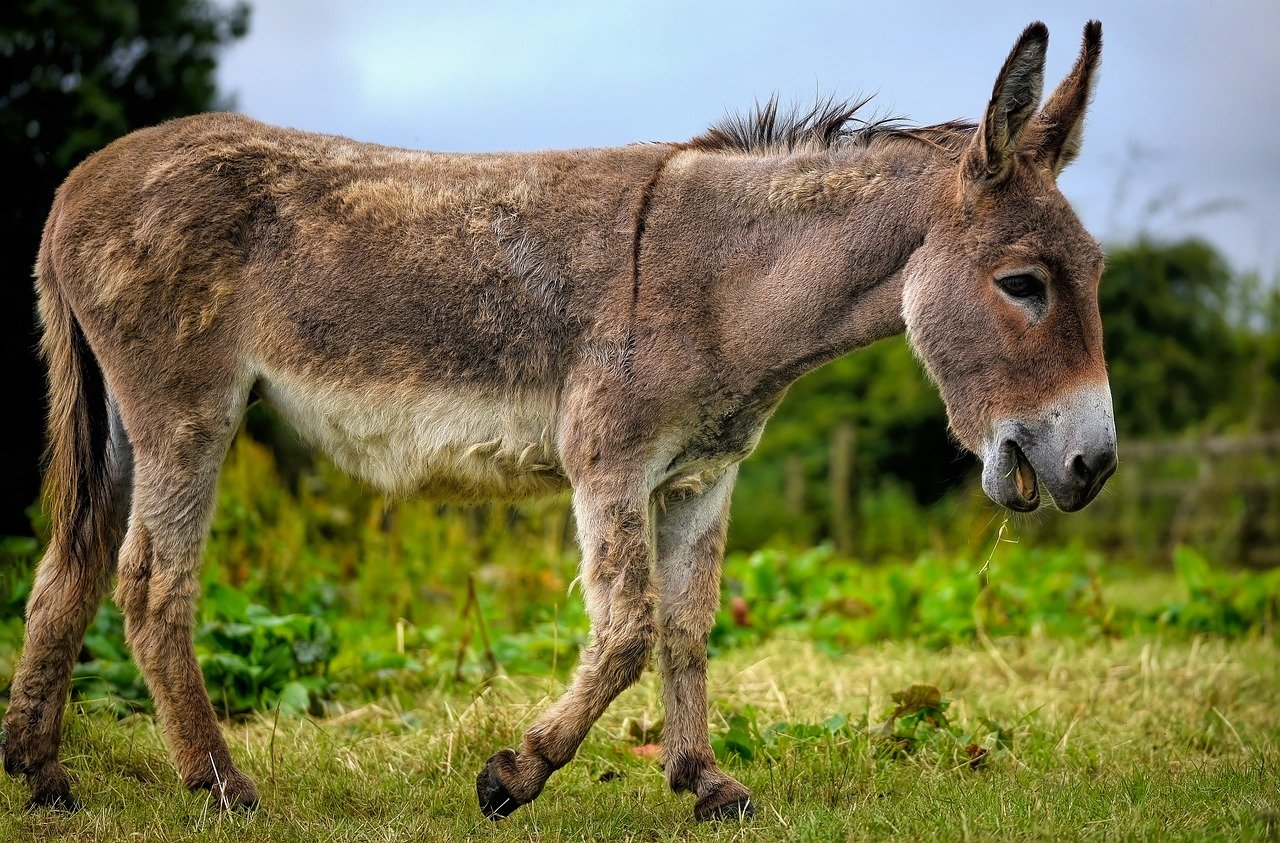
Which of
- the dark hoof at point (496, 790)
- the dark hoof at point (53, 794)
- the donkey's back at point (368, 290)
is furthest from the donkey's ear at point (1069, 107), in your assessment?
the dark hoof at point (53, 794)

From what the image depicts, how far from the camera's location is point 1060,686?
19.3ft

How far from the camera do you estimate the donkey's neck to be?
155 inches

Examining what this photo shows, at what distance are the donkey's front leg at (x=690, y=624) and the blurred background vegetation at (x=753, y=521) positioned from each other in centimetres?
71

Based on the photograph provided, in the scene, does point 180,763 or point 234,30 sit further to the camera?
point 234,30

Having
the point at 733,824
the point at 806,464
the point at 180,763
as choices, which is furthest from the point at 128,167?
the point at 806,464

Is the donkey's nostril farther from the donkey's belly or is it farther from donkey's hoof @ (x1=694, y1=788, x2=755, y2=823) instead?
the donkey's belly

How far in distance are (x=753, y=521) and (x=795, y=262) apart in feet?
27.3

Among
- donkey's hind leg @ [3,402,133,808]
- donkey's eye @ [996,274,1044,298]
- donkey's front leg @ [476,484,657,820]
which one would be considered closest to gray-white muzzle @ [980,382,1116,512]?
donkey's eye @ [996,274,1044,298]

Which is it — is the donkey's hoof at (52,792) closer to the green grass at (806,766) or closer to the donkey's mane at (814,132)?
the green grass at (806,766)

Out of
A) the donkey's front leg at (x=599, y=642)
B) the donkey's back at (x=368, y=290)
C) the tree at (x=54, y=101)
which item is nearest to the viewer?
the donkey's front leg at (x=599, y=642)

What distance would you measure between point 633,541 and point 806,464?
930 centimetres

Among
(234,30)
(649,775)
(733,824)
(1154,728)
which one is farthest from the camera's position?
(234,30)

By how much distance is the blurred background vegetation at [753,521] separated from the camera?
5.80m

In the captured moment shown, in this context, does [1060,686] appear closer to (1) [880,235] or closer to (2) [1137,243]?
(1) [880,235]
